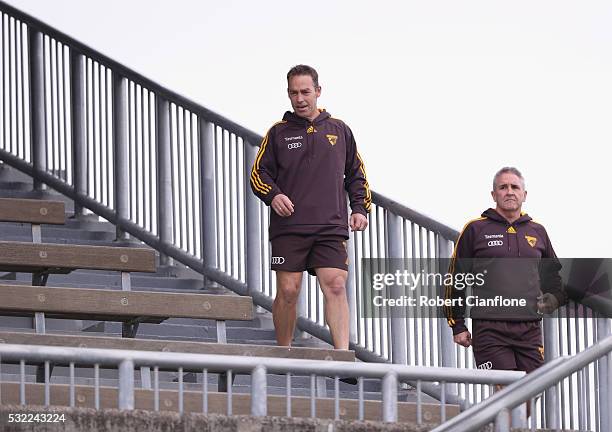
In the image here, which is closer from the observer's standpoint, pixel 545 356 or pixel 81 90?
pixel 545 356

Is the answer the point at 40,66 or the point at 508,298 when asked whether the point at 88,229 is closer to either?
the point at 40,66

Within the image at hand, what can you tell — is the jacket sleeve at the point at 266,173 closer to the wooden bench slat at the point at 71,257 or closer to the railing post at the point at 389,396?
the wooden bench slat at the point at 71,257

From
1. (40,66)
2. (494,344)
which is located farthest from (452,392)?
(40,66)

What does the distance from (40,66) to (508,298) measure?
468cm

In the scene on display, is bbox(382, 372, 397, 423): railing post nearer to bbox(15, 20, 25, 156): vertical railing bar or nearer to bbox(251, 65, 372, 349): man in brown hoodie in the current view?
bbox(251, 65, 372, 349): man in brown hoodie

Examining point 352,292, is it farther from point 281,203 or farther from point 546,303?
point 546,303

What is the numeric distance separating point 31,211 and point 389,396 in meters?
3.75

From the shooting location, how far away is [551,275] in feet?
28.6

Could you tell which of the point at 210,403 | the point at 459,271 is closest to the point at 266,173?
the point at 459,271

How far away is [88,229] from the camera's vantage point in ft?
38.4

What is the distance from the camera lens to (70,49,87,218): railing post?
11734 millimetres

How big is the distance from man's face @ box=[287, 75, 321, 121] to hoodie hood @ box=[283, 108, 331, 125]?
2cm

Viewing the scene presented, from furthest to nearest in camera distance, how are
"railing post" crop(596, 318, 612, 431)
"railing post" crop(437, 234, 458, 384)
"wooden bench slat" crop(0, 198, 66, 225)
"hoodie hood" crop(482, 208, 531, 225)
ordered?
"wooden bench slat" crop(0, 198, 66, 225) < "railing post" crop(437, 234, 458, 384) < "hoodie hood" crop(482, 208, 531, 225) < "railing post" crop(596, 318, 612, 431)

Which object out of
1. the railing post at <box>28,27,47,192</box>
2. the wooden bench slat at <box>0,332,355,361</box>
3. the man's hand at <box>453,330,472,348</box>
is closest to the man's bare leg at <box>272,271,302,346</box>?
the wooden bench slat at <box>0,332,355,361</box>
